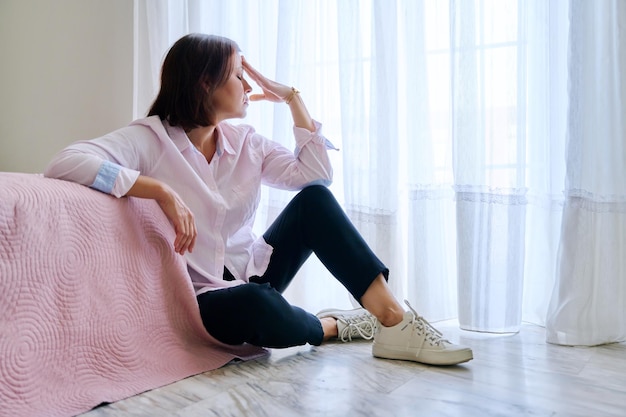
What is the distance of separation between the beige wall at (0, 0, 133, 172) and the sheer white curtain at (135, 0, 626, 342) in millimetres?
764

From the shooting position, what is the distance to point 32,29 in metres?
2.57

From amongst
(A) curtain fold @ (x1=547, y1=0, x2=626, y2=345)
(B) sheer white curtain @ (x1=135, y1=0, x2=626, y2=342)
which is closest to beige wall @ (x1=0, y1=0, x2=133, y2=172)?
(B) sheer white curtain @ (x1=135, y1=0, x2=626, y2=342)

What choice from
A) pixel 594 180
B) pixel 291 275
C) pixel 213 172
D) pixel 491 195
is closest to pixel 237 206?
pixel 213 172

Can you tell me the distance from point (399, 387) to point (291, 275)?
1.59ft

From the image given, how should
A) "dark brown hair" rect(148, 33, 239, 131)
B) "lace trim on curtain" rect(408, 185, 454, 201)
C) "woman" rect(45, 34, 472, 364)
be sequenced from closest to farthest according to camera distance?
"woman" rect(45, 34, 472, 364), "dark brown hair" rect(148, 33, 239, 131), "lace trim on curtain" rect(408, 185, 454, 201)

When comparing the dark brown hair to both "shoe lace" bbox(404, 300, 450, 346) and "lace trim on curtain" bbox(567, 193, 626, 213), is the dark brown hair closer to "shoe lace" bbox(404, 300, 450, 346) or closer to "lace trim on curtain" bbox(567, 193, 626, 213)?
"shoe lace" bbox(404, 300, 450, 346)

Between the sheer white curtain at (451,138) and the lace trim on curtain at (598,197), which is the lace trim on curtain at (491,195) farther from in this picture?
the lace trim on curtain at (598,197)

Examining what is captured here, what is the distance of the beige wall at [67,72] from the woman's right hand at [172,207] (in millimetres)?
1422

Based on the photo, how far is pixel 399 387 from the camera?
1163 mm

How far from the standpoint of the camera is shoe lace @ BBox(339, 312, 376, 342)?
5.27 feet

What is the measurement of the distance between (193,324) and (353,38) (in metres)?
1.03

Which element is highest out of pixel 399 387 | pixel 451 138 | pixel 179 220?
pixel 451 138

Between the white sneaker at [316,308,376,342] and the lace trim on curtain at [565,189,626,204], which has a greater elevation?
the lace trim on curtain at [565,189,626,204]

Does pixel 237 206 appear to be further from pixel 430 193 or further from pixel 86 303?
pixel 430 193
